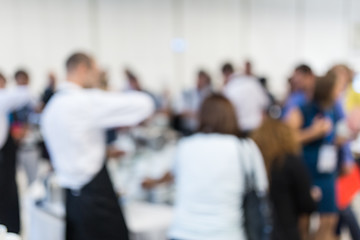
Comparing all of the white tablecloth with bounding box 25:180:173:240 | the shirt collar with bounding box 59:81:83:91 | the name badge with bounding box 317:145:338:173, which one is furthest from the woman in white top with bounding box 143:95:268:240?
the name badge with bounding box 317:145:338:173

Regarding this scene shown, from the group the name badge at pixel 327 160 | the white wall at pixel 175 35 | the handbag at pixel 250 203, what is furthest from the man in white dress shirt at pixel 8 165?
the white wall at pixel 175 35

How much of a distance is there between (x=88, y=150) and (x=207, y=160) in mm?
620

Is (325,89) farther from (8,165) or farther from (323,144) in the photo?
(8,165)

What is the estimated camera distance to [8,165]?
10.2 feet

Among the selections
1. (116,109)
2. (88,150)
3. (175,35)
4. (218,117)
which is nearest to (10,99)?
(88,150)

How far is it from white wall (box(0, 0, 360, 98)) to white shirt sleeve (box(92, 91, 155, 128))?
5.54 meters

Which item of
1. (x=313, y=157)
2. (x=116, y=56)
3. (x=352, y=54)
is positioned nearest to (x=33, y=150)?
(x=313, y=157)

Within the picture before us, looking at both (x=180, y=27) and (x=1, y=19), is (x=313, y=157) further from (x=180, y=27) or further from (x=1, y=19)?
(x=180, y=27)

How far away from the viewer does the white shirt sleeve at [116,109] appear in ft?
6.90

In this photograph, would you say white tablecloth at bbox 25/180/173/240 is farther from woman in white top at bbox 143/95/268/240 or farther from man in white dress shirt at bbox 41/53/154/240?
woman in white top at bbox 143/95/268/240

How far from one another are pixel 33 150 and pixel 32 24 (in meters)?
3.50

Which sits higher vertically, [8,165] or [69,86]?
[69,86]

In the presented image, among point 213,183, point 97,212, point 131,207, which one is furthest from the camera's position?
point 131,207

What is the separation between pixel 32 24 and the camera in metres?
7.49
